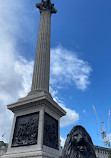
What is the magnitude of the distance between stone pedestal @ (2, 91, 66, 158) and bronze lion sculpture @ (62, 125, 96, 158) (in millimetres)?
5627

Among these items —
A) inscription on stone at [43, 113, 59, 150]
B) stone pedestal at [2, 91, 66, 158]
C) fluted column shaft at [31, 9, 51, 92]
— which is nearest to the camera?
stone pedestal at [2, 91, 66, 158]

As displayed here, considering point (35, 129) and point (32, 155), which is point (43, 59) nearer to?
point (35, 129)

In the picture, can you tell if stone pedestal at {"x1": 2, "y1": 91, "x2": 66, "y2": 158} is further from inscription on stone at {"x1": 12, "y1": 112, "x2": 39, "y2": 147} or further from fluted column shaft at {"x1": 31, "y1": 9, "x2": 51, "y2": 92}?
fluted column shaft at {"x1": 31, "y1": 9, "x2": 51, "y2": 92}

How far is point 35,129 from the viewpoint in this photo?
12.6 metres

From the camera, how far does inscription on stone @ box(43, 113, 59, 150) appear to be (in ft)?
41.3

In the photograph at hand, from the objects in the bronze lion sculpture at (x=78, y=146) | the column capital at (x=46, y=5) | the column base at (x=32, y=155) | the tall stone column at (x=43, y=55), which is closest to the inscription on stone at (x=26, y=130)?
the column base at (x=32, y=155)

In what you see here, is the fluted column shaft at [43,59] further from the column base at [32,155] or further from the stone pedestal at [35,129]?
the column base at [32,155]

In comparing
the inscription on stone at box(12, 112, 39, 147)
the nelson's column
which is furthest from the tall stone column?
the inscription on stone at box(12, 112, 39, 147)

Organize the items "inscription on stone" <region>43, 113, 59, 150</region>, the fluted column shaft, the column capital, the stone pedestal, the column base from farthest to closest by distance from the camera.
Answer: the column capital → the fluted column shaft → "inscription on stone" <region>43, 113, 59, 150</region> → the stone pedestal → the column base

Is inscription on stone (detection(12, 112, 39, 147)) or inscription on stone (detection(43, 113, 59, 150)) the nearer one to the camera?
inscription on stone (detection(12, 112, 39, 147))

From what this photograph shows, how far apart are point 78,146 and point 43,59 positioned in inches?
528

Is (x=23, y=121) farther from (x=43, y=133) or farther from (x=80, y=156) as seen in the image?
(x=80, y=156)

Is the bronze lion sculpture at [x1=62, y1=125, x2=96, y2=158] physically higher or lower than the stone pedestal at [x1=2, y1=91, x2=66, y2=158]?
lower

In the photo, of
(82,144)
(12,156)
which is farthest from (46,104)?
(82,144)
